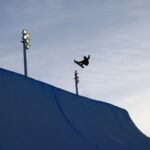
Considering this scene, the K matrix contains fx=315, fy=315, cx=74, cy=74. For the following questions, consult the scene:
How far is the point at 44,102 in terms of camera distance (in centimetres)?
876

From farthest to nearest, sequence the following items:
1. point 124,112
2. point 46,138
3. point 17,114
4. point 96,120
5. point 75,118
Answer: point 124,112 < point 96,120 < point 75,118 < point 46,138 < point 17,114

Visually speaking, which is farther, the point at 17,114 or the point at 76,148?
the point at 76,148

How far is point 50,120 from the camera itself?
848 cm

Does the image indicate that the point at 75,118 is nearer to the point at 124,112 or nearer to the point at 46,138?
the point at 46,138

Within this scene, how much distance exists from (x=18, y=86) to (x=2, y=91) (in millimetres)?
802

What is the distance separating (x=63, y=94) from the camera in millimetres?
10172

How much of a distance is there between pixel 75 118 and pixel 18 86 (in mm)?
2893

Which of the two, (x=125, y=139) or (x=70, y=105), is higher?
(x=70, y=105)

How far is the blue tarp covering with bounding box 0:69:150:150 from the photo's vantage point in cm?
686

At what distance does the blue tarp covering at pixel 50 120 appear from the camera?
6859 mm

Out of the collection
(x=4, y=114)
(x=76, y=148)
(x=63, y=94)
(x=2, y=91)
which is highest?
(x=63, y=94)

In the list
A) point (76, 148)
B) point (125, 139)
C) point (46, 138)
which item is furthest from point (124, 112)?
point (46, 138)

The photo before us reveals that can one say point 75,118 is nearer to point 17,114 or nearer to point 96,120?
point 96,120

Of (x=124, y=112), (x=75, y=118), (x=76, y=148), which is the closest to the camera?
(x=76, y=148)
